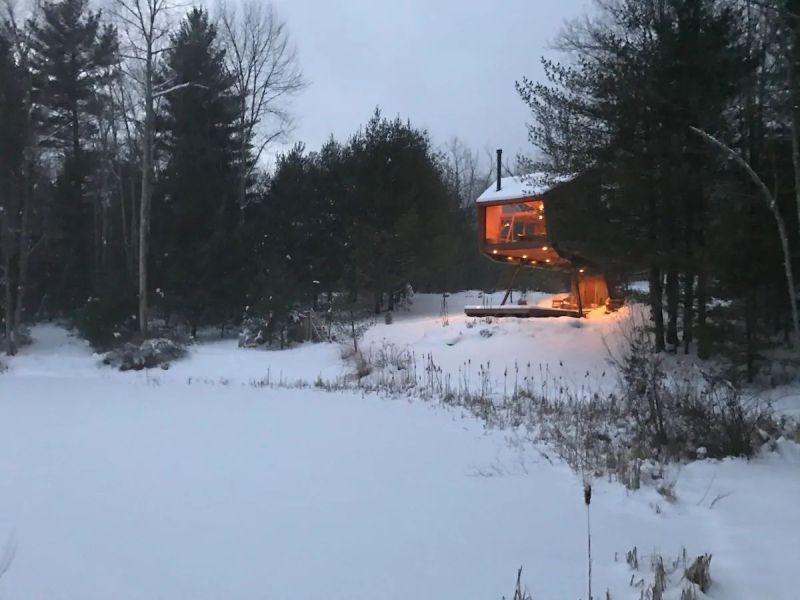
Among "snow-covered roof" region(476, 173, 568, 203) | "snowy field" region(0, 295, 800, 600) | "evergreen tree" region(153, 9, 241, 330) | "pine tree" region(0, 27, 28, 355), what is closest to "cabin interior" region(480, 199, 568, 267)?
"snow-covered roof" region(476, 173, 568, 203)

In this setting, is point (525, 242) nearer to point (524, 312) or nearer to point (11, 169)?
point (524, 312)

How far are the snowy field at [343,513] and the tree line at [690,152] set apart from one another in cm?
617

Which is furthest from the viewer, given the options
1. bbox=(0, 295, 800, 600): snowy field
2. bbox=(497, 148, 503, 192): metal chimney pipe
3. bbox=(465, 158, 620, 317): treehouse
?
bbox=(497, 148, 503, 192): metal chimney pipe

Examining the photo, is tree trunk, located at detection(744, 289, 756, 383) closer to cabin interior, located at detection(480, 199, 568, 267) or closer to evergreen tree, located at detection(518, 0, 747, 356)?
evergreen tree, located at detection(518, 0, 747, 356)

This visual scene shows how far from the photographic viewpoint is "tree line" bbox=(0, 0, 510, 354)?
20.5 metres

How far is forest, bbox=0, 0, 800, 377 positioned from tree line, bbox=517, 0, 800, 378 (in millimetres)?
42

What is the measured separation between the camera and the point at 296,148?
26.7m

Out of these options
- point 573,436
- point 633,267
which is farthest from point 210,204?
point 573,436

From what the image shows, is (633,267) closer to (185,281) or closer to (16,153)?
(185,281)

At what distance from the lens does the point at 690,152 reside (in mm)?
12523

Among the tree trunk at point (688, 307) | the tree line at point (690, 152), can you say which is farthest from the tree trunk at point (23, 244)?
the tree trunk at point (688, 307)

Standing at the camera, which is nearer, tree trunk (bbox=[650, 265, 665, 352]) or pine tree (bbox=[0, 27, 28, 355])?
tree trunk (bbox=[650, 265, 665, 352])

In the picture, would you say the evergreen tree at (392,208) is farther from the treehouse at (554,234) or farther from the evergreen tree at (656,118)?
the evergreen tree at (656,118)

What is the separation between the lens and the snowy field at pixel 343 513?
3206 millimetres
